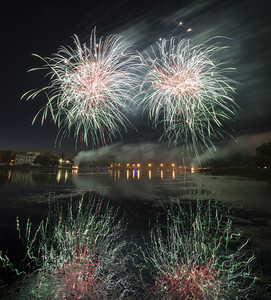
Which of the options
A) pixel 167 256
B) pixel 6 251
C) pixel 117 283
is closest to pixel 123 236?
pixel 167 256

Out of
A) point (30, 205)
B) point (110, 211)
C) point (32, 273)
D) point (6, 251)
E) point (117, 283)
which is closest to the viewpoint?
point (117, 283)

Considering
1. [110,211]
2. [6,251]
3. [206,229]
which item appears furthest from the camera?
[110,211]

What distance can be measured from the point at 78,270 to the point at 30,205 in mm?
10326

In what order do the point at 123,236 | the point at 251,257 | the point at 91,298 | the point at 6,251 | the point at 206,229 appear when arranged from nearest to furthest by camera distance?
1. the point at 91,298
2. the point at 251,257
3. the point at 6,251
4. the point at 123,236
5. the point at 206,229

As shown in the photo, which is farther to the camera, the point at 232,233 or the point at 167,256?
the point at 232,233

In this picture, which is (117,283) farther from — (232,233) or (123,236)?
(232,233)

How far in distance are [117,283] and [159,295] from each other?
1162 millimetres

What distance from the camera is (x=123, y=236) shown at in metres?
8.02

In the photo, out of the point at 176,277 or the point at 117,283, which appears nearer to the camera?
the point at 176,277

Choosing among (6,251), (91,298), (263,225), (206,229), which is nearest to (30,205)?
(6,251)

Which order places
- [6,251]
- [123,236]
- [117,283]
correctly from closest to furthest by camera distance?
1. [117,283]
2. [6,251]
3. [123,236]

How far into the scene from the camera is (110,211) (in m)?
12.4

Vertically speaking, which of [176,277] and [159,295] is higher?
[176,277]

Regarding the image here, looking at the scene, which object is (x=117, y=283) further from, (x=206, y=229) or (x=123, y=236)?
(x=206, y=229)
